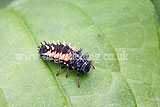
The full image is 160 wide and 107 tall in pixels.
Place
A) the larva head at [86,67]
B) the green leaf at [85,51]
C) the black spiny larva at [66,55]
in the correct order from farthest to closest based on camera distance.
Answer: the black spiny larva at [66,55]
the larva head at [86,67]
the green leaf at [85,51]

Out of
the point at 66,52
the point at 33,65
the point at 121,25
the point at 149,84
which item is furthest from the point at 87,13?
the point at 149,84

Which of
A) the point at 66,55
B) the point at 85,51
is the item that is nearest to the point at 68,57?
the point at 66,55

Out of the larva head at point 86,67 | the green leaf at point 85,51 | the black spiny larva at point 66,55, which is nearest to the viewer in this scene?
the green leaf at point 85,51

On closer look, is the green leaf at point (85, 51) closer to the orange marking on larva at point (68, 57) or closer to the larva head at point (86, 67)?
the larva head at point (86, 67)

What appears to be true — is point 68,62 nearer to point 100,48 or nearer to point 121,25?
point 100,48

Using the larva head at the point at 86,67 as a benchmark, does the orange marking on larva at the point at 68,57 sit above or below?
above

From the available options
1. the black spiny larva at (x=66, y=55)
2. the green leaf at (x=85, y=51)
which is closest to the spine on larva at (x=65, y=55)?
the black spiny larva at (x=66, y=55)
